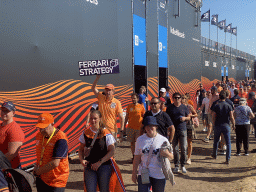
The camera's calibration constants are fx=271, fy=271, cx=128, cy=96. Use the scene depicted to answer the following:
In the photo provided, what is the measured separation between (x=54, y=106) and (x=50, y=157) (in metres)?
4.49

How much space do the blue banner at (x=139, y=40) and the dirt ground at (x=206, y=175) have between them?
4531 millimetres

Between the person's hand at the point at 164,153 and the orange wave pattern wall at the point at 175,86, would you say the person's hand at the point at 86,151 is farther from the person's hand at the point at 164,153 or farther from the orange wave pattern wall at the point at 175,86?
the orange wave pattern wall at the point at 175,86

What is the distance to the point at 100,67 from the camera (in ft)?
21.2

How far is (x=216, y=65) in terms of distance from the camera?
29.6 metres

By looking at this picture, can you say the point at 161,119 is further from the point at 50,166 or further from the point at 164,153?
the point at 50,166

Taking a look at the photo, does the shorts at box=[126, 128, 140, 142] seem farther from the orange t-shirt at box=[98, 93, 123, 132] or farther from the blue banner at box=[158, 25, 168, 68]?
the blue banner at box=[158, 25, 168, 68]

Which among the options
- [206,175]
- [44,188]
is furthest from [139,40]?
[44,188]

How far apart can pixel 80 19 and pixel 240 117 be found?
6.02 meters

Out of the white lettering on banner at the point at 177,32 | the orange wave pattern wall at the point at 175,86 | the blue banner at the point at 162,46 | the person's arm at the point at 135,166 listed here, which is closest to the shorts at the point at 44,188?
the person's arm at the point at 135,166

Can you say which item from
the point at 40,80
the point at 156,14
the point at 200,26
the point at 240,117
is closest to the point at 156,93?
the point at 156,14

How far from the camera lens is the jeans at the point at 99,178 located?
13.1 ft

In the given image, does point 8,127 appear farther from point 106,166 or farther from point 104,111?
point 104,111

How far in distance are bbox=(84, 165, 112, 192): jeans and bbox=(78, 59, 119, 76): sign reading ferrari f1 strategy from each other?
286 cm

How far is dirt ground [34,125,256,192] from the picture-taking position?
20.0 feet
